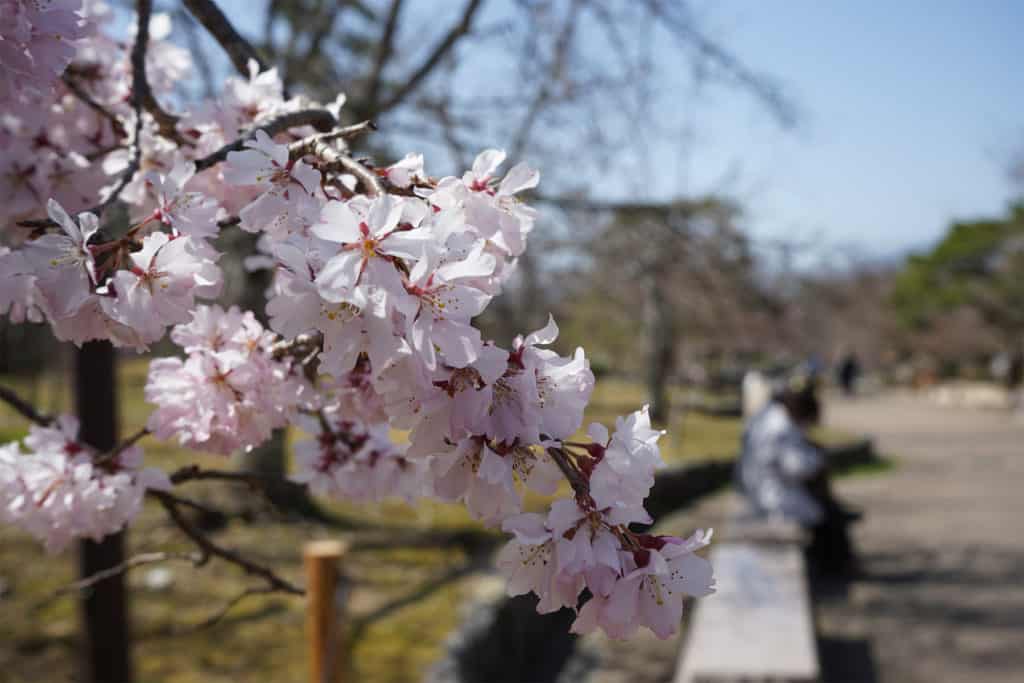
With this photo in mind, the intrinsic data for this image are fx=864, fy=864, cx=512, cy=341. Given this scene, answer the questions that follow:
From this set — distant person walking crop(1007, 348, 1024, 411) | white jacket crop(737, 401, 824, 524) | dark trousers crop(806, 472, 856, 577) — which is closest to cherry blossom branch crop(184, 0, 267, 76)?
white jacket crop(737, 401, 824, 524)

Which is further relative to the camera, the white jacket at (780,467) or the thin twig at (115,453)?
the white jacket at (780,467)

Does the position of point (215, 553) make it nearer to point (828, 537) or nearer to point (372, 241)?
point (372, 241)


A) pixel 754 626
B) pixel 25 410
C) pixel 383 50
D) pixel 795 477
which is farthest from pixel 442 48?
pixel 795 477

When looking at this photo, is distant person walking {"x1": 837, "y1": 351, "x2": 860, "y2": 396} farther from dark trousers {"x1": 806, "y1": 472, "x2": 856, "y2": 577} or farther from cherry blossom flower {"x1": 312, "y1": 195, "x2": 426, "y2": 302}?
cherry blossom flower {"x1": 312, "y1": 195, "x2": 426, "y2": 302}

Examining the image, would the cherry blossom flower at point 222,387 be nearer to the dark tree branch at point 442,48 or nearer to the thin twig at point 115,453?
the thin twig at point 115,453

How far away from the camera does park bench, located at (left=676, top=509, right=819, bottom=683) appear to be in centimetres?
434

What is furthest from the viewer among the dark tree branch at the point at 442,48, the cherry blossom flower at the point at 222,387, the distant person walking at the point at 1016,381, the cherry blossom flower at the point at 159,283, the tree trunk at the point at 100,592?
the distant person walking at the point at 1016,381

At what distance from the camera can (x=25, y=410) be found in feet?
4.91

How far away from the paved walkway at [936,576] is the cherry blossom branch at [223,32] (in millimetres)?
5758

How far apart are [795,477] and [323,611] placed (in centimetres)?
469

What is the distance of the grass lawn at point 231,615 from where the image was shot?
489cm

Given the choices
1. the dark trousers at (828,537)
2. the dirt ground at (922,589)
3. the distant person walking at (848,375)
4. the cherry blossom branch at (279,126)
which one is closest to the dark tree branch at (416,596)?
the dirt ground at (922,589)

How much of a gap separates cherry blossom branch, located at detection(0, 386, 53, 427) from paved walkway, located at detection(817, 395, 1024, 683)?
5.61 m

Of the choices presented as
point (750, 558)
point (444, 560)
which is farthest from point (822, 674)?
point (444, 560)
